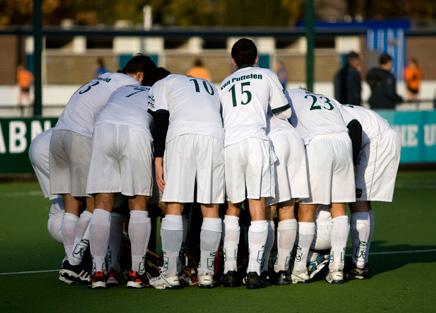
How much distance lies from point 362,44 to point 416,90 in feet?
37.0

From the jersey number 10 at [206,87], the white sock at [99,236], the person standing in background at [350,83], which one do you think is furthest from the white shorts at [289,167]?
the person standing in background at [350,83]

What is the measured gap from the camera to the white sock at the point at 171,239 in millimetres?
10680

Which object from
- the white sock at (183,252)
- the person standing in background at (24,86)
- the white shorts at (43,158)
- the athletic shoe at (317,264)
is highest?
the white shorts at (43,158)

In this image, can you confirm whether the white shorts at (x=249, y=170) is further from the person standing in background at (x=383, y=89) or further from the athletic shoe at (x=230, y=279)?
the person standing in background at (x=383, y=89)

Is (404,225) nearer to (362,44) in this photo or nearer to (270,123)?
(270,123)

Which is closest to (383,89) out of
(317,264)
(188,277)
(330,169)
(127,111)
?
(317,264)

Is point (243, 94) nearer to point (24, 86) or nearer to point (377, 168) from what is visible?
point (377, 168)

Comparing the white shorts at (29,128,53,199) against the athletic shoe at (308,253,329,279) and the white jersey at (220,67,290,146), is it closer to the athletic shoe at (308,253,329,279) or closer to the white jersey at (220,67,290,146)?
the white jersey at (220,67,290,146)

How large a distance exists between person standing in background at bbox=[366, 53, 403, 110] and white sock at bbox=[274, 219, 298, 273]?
1271cm

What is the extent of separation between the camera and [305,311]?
9.77 meters

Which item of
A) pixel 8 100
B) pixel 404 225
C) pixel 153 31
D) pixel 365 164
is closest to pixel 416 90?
pixel 153 31

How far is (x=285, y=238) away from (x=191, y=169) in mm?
1027

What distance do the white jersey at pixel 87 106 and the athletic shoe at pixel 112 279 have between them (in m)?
1.24

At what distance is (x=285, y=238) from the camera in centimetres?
1097
